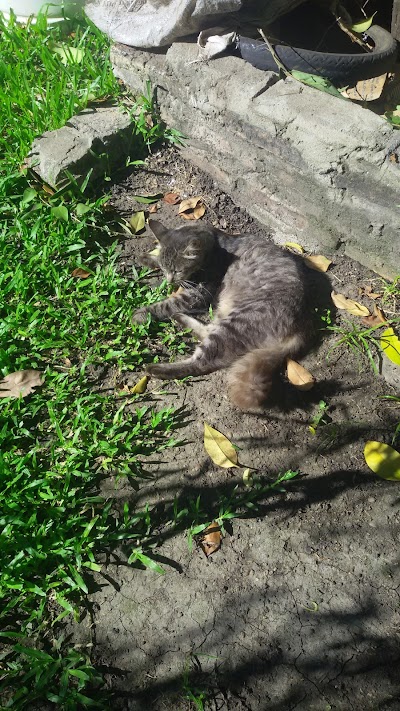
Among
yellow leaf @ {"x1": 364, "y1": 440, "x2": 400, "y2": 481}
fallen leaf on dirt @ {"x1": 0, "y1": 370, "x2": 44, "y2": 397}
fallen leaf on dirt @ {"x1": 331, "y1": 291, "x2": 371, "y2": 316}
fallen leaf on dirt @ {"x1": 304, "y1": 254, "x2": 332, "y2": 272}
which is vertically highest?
fallen leaf on dirt @ {"x1": 0, "y1": 370, "x2": 44, "y2": 397}

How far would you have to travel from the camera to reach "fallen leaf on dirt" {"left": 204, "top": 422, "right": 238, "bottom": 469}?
8.24 feet

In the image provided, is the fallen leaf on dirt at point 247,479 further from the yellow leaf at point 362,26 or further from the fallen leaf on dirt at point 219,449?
the yellow leaf at point 362,26

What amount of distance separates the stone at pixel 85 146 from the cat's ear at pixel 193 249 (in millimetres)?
1180

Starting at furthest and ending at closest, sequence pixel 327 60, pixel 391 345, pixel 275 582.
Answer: pixel 327 60 < pixel 391 345 < pixel 275 582

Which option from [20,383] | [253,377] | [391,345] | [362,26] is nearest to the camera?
[253,377]

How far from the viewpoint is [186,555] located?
88.2 inches

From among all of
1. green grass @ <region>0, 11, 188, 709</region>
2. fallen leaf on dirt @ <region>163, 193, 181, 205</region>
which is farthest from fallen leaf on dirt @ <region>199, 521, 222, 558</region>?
fallen leaf on dirt @ <region>163, 193, 181, 205</region>

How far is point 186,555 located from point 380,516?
36.0 inches

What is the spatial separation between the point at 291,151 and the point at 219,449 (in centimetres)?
190

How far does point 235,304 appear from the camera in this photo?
3.22 metres

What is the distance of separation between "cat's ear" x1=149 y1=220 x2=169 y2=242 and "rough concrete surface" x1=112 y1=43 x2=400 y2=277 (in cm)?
75

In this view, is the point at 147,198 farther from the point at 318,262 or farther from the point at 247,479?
the point at 247,479

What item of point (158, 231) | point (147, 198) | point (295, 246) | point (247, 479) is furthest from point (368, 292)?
point (147, 198)

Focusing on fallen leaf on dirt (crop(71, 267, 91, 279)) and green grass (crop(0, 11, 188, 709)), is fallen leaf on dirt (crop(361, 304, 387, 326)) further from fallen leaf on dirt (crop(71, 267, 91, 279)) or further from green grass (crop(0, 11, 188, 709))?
fallen leaf on dirt (crop(71, 267, 91, 279))
